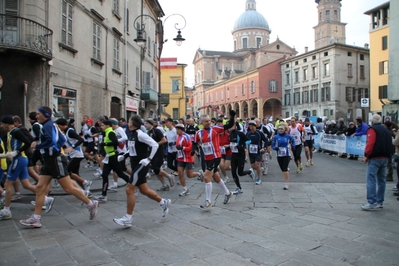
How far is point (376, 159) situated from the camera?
22.7 ft

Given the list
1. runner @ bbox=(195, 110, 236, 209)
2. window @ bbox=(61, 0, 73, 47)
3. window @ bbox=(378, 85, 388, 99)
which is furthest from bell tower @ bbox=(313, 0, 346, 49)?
runner @ bbox=(195, 110, 236, 209)

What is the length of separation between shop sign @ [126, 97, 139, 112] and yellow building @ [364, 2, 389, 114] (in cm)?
2959

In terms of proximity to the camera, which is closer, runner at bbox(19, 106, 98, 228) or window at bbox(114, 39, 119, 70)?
runner at bbox(19, 106, 98, 228)

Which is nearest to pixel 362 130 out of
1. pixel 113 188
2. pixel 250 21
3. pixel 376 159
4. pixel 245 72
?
pixel 376 159

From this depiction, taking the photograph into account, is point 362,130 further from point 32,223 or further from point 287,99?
point 287,99

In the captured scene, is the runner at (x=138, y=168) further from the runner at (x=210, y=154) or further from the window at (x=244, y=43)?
the window at (x=244, y=43)

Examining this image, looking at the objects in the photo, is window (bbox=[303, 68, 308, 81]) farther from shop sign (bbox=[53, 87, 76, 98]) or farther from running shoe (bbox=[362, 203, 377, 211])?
running shoe (bbox=[362, 203, 377, 211])

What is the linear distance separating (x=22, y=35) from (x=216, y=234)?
33.3 ft

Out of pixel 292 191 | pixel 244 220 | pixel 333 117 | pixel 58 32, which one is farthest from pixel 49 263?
pixel 333 117

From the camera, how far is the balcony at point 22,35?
37.6ft

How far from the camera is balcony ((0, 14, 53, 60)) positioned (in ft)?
37.6

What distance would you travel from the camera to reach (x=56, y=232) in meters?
5.38

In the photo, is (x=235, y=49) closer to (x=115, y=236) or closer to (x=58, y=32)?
(x=58, y=32)

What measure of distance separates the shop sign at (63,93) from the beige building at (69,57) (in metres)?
0.04
